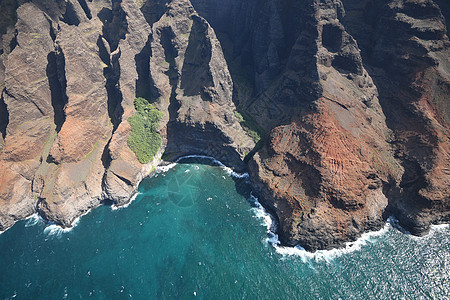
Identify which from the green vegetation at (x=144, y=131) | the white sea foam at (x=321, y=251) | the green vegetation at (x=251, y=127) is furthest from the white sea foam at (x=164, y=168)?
the white sea foam at (x=321, y=251)

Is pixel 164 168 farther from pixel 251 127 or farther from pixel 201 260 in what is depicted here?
pixel 201 260

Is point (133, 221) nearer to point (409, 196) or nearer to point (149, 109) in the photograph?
point (149, 109)

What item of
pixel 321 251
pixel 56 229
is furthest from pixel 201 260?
pixel 56 229

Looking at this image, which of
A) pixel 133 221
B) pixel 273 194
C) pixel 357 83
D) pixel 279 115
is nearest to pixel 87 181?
pixel 133 221

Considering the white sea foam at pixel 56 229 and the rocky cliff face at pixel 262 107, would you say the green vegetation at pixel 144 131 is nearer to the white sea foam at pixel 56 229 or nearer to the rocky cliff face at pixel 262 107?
the rocky cliff face at pixel 262 107

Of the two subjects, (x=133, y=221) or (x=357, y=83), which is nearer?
(x=133, y=221)
